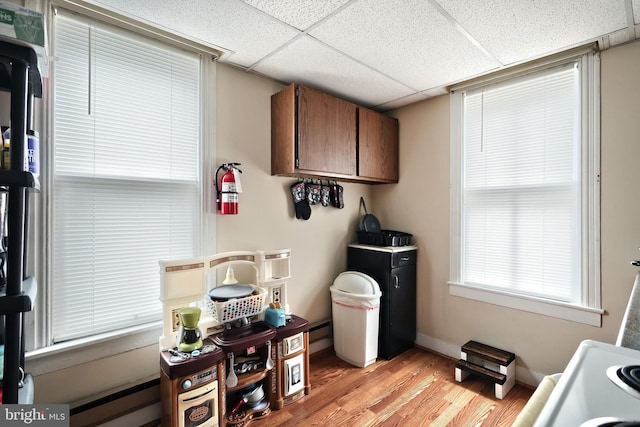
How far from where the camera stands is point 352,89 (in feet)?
8.64

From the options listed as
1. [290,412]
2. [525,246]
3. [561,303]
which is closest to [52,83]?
[290,412]

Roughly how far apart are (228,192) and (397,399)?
6.09 ft

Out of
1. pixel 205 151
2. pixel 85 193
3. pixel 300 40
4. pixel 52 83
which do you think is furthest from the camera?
pixel 205 151

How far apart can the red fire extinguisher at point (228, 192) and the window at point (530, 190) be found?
1.86 m

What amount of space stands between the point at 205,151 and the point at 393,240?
5.70ft

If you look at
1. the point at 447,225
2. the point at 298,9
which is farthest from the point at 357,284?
the point at 298,9

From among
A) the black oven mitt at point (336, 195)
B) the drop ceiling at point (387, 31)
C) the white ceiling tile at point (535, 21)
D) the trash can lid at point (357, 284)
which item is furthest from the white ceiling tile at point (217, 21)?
the trash can lid at point (357, 284)

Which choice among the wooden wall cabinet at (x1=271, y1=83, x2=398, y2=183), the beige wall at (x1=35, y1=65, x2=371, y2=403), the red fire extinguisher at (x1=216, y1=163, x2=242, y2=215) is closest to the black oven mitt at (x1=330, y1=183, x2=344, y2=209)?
the beige wall at (x1=35, y1=65, x2=371, y2=403)

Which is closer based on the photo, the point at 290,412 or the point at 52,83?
the point at 52,83

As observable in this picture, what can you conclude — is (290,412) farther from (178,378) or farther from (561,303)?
(561,303)

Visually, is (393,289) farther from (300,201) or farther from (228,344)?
(228,344)

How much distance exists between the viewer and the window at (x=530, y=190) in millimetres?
2045

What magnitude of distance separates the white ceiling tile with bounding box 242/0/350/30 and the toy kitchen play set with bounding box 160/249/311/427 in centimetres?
146

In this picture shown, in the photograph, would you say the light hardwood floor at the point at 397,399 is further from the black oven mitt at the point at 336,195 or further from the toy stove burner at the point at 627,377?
the black oven mitt at the point at 336,195
